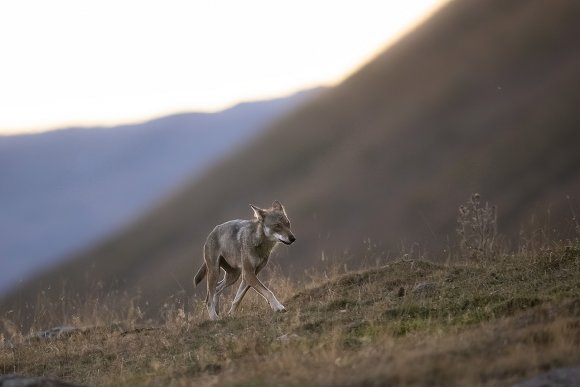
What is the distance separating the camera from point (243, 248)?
12.6m

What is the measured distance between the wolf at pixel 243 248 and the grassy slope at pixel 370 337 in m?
0.46

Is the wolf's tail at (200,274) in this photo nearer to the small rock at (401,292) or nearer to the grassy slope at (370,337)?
the grassy slope at (370,337)

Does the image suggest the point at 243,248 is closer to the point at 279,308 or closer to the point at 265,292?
the point at 265,292

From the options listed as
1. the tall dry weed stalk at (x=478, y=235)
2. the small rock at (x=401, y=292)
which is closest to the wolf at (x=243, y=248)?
the small rock at (x=401, y=292)

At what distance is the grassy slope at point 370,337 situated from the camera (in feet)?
21.1

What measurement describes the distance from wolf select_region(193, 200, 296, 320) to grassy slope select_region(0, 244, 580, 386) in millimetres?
459

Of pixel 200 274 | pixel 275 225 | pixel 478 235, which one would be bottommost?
pixel 478 235

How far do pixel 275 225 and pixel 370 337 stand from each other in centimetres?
455

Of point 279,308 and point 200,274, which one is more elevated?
point 200,274

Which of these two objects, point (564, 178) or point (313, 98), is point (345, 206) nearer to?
point (313, 98)

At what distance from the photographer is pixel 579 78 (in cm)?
4666

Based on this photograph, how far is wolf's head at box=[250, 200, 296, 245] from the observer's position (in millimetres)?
12523

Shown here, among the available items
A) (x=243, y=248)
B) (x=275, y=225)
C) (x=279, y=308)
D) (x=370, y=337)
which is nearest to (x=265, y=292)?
(x=279, y=308)

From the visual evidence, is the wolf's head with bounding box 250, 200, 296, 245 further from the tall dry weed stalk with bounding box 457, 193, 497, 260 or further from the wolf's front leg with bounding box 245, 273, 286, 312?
the tall dry weed stalk with bounding box 457, 193, 497, 260
